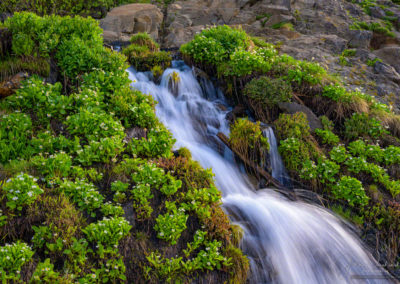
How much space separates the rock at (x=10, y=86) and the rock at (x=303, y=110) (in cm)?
686

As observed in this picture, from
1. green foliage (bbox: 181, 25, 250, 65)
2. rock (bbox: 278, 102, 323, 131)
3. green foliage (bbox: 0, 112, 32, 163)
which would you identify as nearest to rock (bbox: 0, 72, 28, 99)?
green foliage (bbox: 0, 112, 32, 163)

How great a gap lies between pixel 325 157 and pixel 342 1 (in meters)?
15.4

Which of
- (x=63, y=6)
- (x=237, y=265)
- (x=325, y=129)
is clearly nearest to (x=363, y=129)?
(x=325, y=129)

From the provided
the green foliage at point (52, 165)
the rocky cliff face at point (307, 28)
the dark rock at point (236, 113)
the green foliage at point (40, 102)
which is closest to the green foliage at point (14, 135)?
the green foliage at point (40, 102)

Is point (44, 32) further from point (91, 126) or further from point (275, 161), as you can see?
point (275, 161)

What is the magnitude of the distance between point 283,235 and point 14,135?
557cm

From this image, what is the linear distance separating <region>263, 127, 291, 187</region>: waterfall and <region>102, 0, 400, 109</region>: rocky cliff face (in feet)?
17.2

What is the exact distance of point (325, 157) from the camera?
7426mm

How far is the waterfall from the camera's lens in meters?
7.41

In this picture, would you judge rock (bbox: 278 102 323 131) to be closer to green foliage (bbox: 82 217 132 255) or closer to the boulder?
green foliage (bbox: 82 217 132 255)

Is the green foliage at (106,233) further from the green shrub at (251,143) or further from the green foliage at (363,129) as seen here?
the green foliage at (363,129)

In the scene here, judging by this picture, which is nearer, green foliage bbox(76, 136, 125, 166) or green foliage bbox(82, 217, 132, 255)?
green foliage bbox(82, 217, 132, 255)

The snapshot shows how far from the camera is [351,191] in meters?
6.60

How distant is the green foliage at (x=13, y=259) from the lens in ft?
11.6
